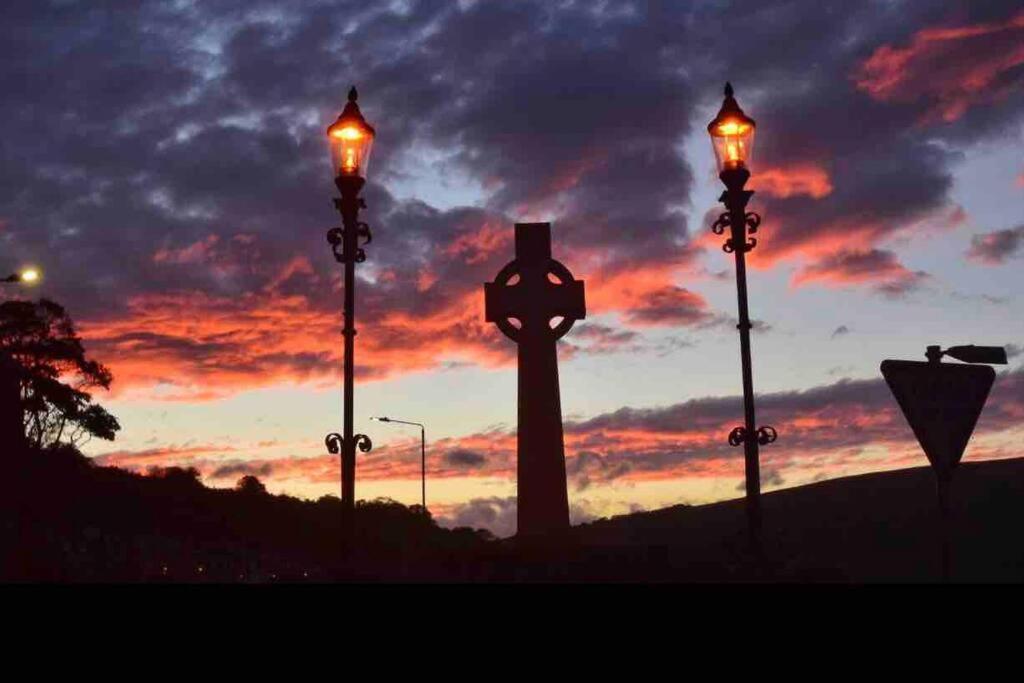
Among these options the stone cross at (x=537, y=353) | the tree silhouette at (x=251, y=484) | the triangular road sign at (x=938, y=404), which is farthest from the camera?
the tree silhouette at (x=251, y=484)

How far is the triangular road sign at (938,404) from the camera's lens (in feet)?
26.6

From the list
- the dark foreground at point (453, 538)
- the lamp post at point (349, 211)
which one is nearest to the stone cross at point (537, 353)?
the dark foreground at point (453, 538)

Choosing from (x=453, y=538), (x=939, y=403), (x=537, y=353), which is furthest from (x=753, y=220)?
(x=453, y=538)

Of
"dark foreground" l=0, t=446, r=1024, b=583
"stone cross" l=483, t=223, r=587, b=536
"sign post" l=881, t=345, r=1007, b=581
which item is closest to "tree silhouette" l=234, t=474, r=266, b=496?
"dark foreground" l=0, t=446, r=1024, b=583

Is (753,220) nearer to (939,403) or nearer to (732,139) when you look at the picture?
(732,139)

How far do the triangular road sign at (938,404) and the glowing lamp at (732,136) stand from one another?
7.47m

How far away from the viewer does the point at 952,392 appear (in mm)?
8172

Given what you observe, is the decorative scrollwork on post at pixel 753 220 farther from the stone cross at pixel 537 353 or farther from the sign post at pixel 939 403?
the stone cross at pixel 537 353

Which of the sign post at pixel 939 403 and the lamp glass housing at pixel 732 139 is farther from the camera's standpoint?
the lamp glass housing at pixel 732 139

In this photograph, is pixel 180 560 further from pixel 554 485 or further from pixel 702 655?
pixel 702 655

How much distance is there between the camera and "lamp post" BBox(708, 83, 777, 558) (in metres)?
14.3

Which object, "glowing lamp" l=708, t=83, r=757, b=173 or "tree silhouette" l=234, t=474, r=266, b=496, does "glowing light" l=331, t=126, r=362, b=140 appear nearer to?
"glowing lamp" l=708, t=83, r=757, b=173

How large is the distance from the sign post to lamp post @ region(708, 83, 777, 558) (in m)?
5.95

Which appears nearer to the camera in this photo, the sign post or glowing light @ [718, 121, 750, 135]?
the sign post
